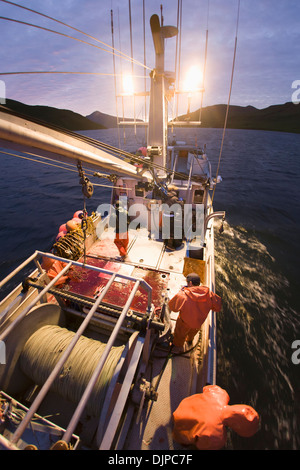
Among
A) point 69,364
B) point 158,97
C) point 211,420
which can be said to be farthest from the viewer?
point 158,97

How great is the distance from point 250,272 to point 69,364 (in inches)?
392

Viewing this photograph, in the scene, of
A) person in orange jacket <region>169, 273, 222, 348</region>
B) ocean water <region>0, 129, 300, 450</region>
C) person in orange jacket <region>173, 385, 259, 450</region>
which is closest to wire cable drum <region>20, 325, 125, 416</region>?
person in orange jacket <region>173, 385, 259, 450</region>

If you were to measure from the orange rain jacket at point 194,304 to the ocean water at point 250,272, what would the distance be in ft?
12.4

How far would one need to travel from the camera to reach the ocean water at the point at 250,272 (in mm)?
6016

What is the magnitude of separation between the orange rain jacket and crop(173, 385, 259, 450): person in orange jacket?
1257mm

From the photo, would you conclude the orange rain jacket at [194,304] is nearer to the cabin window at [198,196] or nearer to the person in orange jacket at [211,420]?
the person in orange jacket at [211,420]

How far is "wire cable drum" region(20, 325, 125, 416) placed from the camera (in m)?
3.02

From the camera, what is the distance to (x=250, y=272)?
34.6 feet

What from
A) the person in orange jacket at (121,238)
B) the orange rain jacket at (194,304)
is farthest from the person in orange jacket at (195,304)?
the person in orange jacket at (121,238)

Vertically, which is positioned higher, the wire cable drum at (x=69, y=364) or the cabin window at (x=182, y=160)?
the cabin window at (x=182, y=160)

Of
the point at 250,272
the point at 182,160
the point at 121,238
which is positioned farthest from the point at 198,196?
the point at 182,160

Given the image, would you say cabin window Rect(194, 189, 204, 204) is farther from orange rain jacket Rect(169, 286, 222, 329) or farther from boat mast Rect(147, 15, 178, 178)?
orange rain jacket Rect(169, 286, 222, 329)

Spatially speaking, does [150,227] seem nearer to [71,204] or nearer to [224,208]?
[224,208]

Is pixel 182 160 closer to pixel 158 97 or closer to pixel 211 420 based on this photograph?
pixel 158 97
